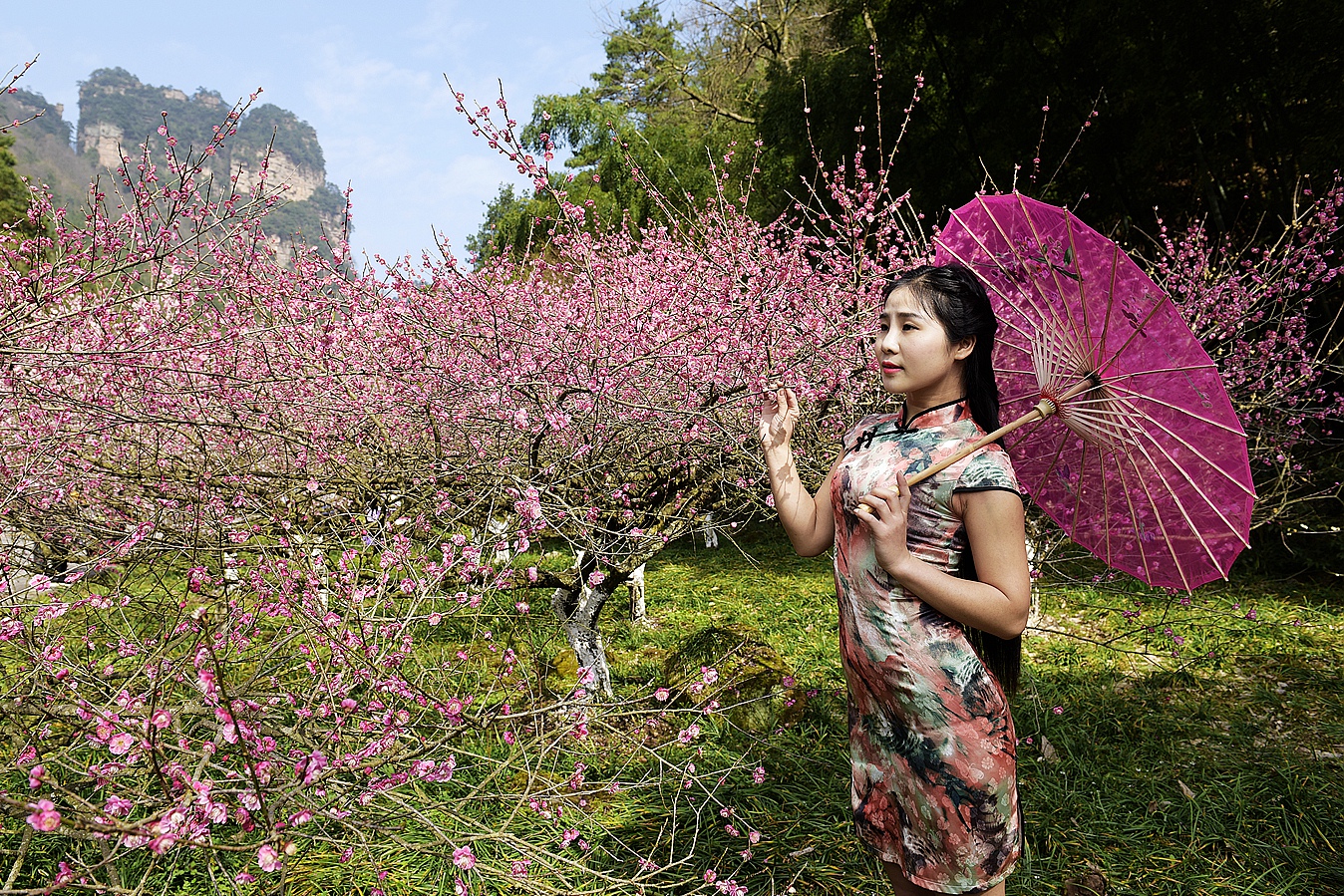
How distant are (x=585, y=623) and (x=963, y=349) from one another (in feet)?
9.21

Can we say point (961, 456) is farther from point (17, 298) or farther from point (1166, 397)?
point (17, 298)

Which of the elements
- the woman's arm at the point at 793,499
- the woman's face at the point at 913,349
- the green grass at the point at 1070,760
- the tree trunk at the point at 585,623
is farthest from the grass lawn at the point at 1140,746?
the woman's face at the point at 913,349

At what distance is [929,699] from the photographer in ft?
4.85

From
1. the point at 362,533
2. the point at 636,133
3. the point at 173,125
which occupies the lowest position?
the point at 362,533

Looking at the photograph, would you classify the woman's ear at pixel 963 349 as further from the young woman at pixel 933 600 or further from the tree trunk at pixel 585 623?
the tree trunk at pixel 585 623

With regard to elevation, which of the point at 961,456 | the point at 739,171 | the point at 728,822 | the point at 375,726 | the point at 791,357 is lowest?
the point at 728,822

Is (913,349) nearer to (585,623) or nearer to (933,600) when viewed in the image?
(933,600)

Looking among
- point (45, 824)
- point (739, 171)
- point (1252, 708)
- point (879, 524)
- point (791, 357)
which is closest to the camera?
point (45, 824)

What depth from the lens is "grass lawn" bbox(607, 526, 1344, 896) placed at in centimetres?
287

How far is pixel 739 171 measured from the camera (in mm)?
12680

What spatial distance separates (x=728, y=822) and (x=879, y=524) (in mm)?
2238

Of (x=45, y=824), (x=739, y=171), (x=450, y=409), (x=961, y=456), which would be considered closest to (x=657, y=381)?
(x=450, y=409)

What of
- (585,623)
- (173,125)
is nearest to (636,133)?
(585,623)

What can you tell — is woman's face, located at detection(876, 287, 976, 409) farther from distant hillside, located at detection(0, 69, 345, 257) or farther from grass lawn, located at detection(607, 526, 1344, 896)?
distant hillside, located at detection(0, 69, 345, 257)
